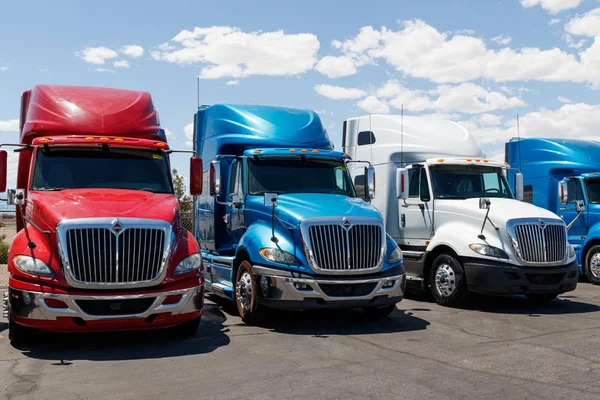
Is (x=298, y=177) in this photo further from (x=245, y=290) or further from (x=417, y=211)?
(x=417, y=211)

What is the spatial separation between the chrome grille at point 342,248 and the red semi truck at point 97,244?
175 cm

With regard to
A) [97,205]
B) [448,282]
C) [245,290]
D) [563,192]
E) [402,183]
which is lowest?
[448,282]

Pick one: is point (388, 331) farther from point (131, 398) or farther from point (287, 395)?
point (131, 398)

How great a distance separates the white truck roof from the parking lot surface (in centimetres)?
388

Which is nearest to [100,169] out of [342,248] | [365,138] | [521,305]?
[342,248]

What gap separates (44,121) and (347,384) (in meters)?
6.26

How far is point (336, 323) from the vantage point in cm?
1028

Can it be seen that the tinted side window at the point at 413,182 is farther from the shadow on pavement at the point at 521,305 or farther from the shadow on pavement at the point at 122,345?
the shadow on pavement at the point at 122,345

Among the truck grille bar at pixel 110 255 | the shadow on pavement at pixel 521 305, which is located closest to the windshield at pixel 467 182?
the shadow on pavement at pixel 521 305

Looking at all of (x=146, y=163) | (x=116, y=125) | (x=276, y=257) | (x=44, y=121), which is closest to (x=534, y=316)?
(x=276, y=257)

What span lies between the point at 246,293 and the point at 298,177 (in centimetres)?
220

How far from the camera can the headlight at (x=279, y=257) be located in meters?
9.45

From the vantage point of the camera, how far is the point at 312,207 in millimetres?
9922

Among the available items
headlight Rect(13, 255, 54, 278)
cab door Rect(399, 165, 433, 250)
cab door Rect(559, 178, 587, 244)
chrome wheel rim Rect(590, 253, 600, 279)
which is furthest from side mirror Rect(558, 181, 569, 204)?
headlight Rect(13, 255, 54, 278)
